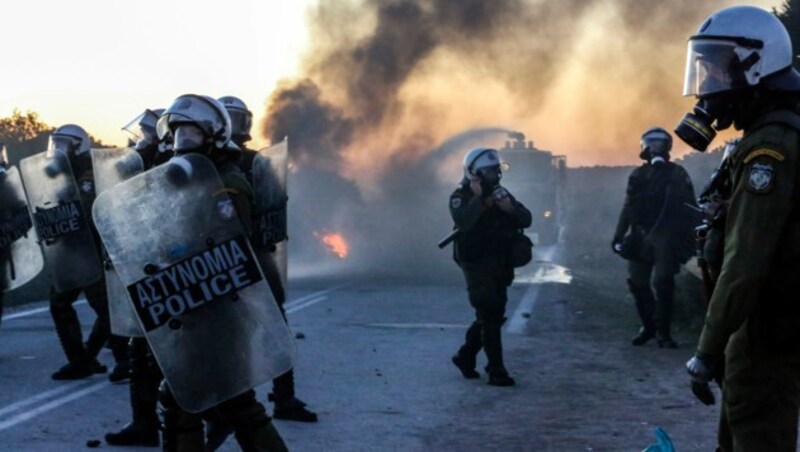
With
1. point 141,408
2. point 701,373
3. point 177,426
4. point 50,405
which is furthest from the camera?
point 50,405

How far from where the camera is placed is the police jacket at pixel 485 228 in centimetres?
977

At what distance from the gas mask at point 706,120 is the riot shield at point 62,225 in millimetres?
5762

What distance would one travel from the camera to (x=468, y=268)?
9859mm

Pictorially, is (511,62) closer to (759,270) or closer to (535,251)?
(535,251)

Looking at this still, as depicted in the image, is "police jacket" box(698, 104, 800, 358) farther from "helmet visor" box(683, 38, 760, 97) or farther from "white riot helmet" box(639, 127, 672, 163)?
"white riot helmet" box(639, 127, 672, 163)

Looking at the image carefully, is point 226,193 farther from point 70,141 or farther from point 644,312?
point 644,312

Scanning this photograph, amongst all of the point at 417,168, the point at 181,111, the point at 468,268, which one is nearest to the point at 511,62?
the point at 417,168

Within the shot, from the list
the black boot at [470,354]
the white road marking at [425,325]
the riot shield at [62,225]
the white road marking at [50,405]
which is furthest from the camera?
the white road marking at [425,325]

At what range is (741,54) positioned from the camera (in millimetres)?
4395

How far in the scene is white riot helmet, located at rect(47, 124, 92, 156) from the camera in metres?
9.69

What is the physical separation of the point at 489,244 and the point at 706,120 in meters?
5.33

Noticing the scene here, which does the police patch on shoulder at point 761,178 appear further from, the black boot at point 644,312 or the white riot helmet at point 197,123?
the black boot at point 644,312

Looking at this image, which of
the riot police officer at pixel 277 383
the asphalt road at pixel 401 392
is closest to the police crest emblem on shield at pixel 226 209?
the asphalt road at pixel 401 392

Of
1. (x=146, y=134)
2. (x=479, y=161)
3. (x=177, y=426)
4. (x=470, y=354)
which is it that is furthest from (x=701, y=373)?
(x=470, y=354)
